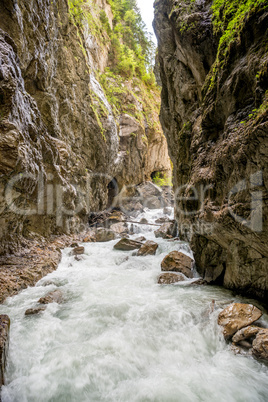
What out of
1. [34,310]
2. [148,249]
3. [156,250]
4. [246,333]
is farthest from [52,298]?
[156,250]

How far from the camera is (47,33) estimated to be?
9031 millimetres

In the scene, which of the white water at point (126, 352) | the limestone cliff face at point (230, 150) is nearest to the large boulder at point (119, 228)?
the limestone cliff face at point (230, 150)

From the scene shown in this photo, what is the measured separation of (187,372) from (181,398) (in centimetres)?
44

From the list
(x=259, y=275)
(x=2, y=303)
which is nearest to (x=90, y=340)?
(x=2, y=303)

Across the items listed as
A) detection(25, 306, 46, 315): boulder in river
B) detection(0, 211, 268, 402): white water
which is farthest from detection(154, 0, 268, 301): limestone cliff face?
detection(25, 306, 46, 315): boulder in river

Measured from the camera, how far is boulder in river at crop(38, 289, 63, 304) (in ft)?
15.3

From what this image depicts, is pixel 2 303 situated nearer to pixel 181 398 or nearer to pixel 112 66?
pixel 181 398

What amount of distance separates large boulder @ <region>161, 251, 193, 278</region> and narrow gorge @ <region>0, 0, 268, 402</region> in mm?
36

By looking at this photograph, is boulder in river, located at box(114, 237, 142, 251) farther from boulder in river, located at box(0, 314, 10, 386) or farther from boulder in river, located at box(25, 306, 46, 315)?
boulder in river, located at box(0, 314, 10, 386)

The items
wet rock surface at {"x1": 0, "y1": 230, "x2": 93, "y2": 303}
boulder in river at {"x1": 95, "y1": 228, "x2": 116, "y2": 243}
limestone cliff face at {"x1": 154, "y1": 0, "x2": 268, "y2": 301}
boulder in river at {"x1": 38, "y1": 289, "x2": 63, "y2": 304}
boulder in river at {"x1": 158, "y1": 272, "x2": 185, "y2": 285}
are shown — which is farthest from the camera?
boulder in river at {"x1": 95, "y1": 228, "x2": 116, "y2": 243}

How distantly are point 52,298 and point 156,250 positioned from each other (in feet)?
18.4

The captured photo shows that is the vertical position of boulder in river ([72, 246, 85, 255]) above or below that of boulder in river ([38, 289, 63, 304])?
above

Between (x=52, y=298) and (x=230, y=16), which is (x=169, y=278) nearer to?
(x=52, y=298)

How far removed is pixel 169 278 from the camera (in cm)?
611
